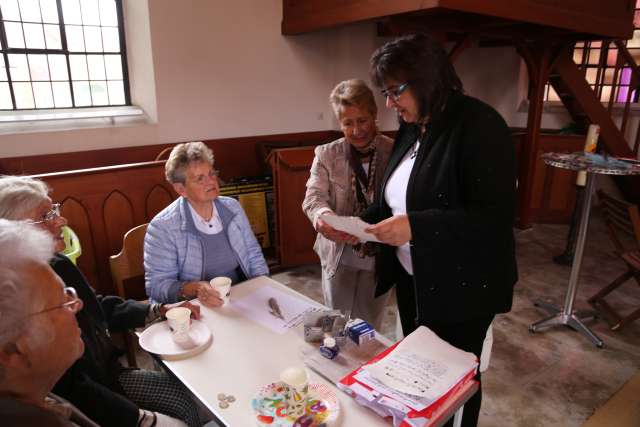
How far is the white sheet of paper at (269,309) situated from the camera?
1623 mm

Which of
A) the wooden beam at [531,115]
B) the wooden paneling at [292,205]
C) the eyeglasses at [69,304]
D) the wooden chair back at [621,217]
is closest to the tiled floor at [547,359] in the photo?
the wooden paneling at [292,205]

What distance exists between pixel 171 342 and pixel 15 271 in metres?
0.64

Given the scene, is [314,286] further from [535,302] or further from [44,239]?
[44,239]

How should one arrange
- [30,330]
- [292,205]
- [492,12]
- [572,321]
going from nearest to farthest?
[30,330] → [572,321] → [492,12] → [292,205]

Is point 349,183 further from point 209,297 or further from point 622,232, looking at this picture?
point 622,232

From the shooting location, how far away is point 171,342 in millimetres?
→ 1480

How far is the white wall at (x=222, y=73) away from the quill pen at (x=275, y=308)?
3.15 m

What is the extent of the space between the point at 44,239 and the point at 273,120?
4.18 meters

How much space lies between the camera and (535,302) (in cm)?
354

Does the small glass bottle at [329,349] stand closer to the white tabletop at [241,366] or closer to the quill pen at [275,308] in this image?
the white tabletop at [241,366]

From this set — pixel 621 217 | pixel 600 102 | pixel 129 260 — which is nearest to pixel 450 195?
pixel 129 260

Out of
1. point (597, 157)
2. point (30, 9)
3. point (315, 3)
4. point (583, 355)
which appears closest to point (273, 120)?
point (315, 3)

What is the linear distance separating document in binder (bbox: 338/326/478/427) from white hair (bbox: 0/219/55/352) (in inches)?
32.1

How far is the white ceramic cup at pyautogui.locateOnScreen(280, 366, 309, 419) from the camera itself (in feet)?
3.69
